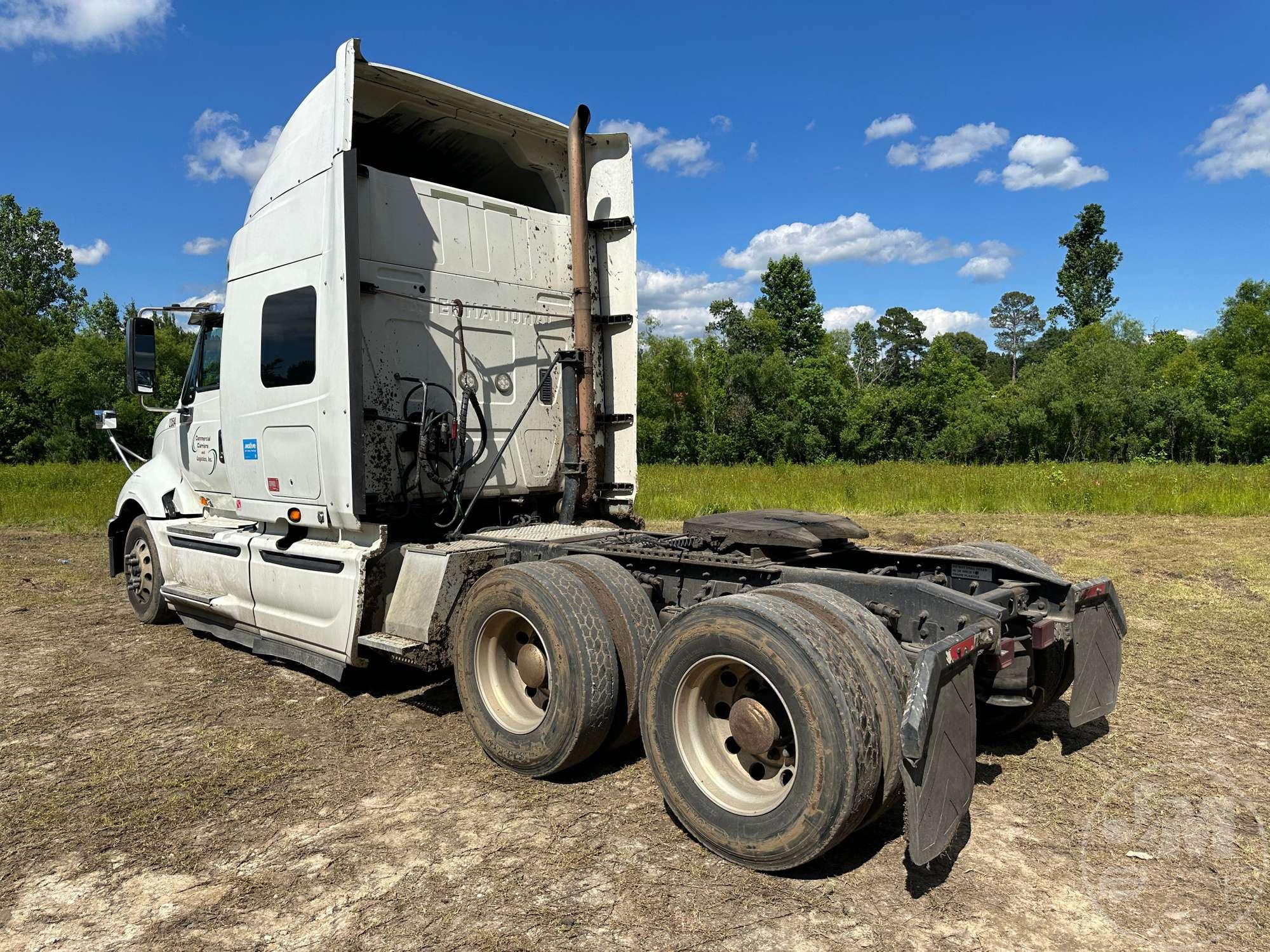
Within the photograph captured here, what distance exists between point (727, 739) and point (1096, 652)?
194 cm

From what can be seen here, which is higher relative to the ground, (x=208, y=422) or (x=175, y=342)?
(x=175, y=342)

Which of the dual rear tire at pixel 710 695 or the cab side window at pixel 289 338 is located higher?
the cab side window at pixel 289 338

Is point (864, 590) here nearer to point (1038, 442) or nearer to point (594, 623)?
point (594, 623)

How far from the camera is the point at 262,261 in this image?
595 centimetres

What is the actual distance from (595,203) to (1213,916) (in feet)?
18.2

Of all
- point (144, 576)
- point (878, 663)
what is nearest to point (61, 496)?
point (144, 576)

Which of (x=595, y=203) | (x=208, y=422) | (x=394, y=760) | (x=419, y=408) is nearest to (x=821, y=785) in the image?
(x=394, y=760)

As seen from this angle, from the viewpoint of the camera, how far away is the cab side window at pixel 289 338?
5434 millimetres

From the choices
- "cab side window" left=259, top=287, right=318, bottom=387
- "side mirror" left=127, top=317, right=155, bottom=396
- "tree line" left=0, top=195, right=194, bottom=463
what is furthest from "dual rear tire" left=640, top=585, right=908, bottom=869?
"tree line" left=0, top=195, right=194, bottom=463

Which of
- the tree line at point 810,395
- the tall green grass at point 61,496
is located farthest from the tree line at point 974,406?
the tall green grass at point 61,496

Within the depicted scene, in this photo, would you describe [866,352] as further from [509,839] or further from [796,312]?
[509,839]

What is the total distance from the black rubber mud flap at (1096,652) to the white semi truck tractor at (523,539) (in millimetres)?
22

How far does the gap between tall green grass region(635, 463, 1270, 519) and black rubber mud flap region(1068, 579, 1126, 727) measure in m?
11.4

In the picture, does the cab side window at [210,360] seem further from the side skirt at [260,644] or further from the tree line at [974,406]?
the tree line at [974,406]
